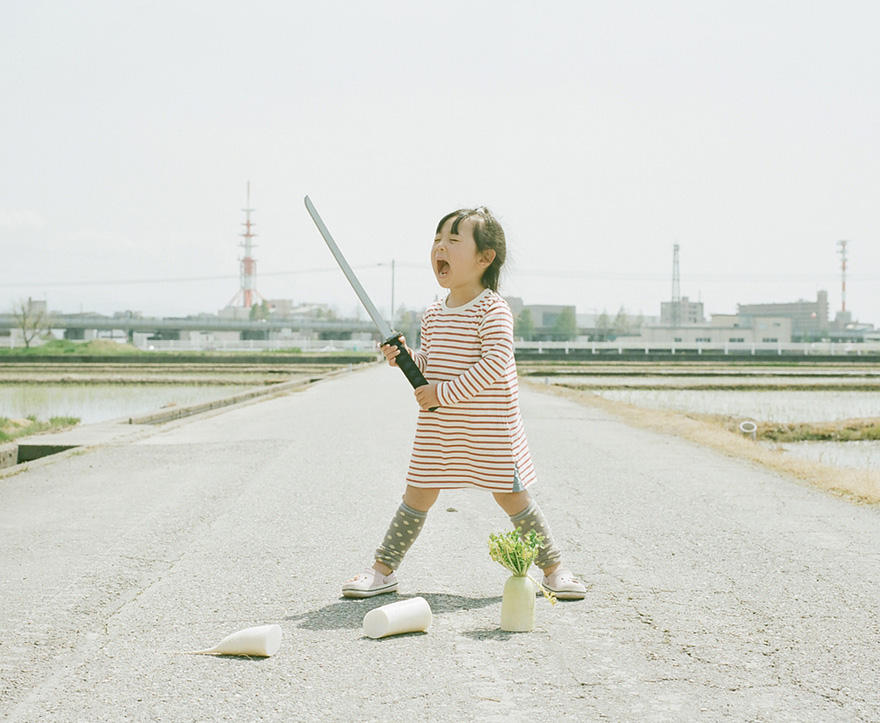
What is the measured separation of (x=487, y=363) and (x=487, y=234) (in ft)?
1.89

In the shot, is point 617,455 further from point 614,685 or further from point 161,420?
point 161,420

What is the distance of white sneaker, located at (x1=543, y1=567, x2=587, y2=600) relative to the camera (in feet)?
13.1

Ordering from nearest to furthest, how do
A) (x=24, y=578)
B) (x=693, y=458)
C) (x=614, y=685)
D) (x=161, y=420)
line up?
(x=614, y=685) < (x=24, y=578) < (x=693, y=458) < (x=161, y=420)

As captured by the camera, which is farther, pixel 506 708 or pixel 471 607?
pixel 471 607

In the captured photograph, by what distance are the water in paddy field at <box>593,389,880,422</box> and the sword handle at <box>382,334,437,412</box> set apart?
15.1m

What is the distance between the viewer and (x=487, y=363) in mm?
3756

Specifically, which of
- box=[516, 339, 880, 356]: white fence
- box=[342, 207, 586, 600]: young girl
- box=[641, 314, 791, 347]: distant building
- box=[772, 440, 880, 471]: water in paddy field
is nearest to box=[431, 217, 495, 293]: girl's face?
box=[342, 207, 586, 600]: young girl

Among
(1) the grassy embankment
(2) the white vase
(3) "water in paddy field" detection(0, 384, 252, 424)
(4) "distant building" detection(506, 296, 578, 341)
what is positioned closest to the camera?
(2) the white vase

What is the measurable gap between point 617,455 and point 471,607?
6.32 meters

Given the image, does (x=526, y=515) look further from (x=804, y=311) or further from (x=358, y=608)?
(x=804, y=311)

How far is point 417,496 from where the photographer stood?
3.98 m

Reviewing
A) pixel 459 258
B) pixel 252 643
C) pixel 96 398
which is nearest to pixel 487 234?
pixel 459 258

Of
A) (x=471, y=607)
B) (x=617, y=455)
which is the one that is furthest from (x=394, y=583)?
(x=617, y=455)

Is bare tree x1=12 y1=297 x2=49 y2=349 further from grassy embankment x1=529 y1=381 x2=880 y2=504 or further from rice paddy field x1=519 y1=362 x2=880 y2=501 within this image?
grassy embankment x1=529 y1=381 x2=880 y2=504
